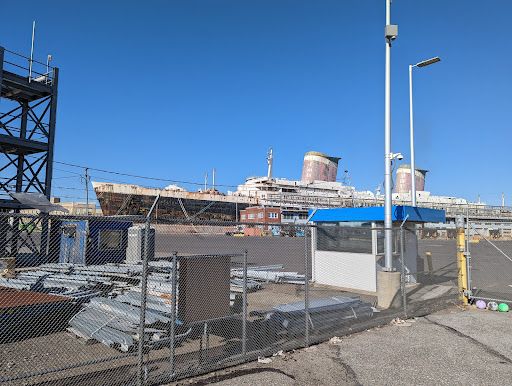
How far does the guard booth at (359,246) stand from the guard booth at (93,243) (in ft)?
29.8

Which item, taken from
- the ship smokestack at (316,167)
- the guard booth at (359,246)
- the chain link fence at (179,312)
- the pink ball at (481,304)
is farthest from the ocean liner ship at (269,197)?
the pink ball at (481,304)

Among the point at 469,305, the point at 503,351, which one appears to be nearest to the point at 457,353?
the point at 503,351

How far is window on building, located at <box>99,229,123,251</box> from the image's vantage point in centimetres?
1590

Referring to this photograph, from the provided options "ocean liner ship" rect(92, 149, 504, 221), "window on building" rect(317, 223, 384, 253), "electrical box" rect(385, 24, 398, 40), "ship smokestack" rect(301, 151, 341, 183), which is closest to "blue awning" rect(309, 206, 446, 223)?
"window on building" rect(317, 223, 384, 253)

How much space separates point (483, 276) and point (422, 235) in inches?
2202

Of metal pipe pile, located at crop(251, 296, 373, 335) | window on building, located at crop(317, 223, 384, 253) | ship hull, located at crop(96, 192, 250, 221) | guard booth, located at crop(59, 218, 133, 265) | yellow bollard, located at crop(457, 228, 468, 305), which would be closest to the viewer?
metal pipe pile, located at crop(251, 296, 373, 335)

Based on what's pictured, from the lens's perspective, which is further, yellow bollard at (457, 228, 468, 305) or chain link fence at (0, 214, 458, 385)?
yellow bollard at (457, 228, 468, 305)

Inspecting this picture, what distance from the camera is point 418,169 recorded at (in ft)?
364

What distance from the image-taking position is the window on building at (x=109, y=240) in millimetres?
15905

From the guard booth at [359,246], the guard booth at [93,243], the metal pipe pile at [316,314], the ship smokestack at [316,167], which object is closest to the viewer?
the metal pipe pile at [316,314]

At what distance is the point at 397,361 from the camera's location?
213 inches

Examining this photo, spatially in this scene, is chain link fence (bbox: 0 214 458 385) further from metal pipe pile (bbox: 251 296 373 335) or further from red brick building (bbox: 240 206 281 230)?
red brick building (bbox: 240 206 281 230)

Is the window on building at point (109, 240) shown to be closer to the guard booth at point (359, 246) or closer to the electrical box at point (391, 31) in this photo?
the guard booth at point (359, 246)

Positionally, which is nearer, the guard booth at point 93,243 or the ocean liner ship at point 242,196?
the guard booth at point 93,243
